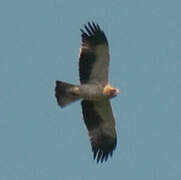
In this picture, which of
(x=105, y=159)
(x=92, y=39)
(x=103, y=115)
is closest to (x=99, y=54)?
(x=92, y=39)

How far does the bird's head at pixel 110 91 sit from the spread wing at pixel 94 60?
24cm

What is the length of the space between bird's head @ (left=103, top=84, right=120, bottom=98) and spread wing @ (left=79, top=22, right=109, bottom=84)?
24 cm

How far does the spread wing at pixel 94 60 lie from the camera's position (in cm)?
1617

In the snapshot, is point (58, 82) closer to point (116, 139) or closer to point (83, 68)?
point (83, 68)

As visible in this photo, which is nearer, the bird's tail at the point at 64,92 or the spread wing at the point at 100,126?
the bird's tail at the point at 64,92

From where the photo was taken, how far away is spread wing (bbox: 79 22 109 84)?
16.2 metres

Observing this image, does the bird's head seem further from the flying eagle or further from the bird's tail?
the bird's tail

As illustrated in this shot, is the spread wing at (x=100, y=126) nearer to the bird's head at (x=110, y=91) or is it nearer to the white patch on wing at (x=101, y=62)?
the bird's head at (x=110, y=91)

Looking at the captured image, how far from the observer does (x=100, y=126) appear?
16781 millimetres

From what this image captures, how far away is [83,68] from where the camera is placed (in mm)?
16125

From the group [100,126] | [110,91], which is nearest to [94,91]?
[110,91]

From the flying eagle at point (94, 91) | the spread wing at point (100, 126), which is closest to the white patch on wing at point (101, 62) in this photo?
the flying eagle at point (94, 91)

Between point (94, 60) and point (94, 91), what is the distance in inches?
31.1

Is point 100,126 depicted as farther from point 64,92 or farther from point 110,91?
point 64,92
